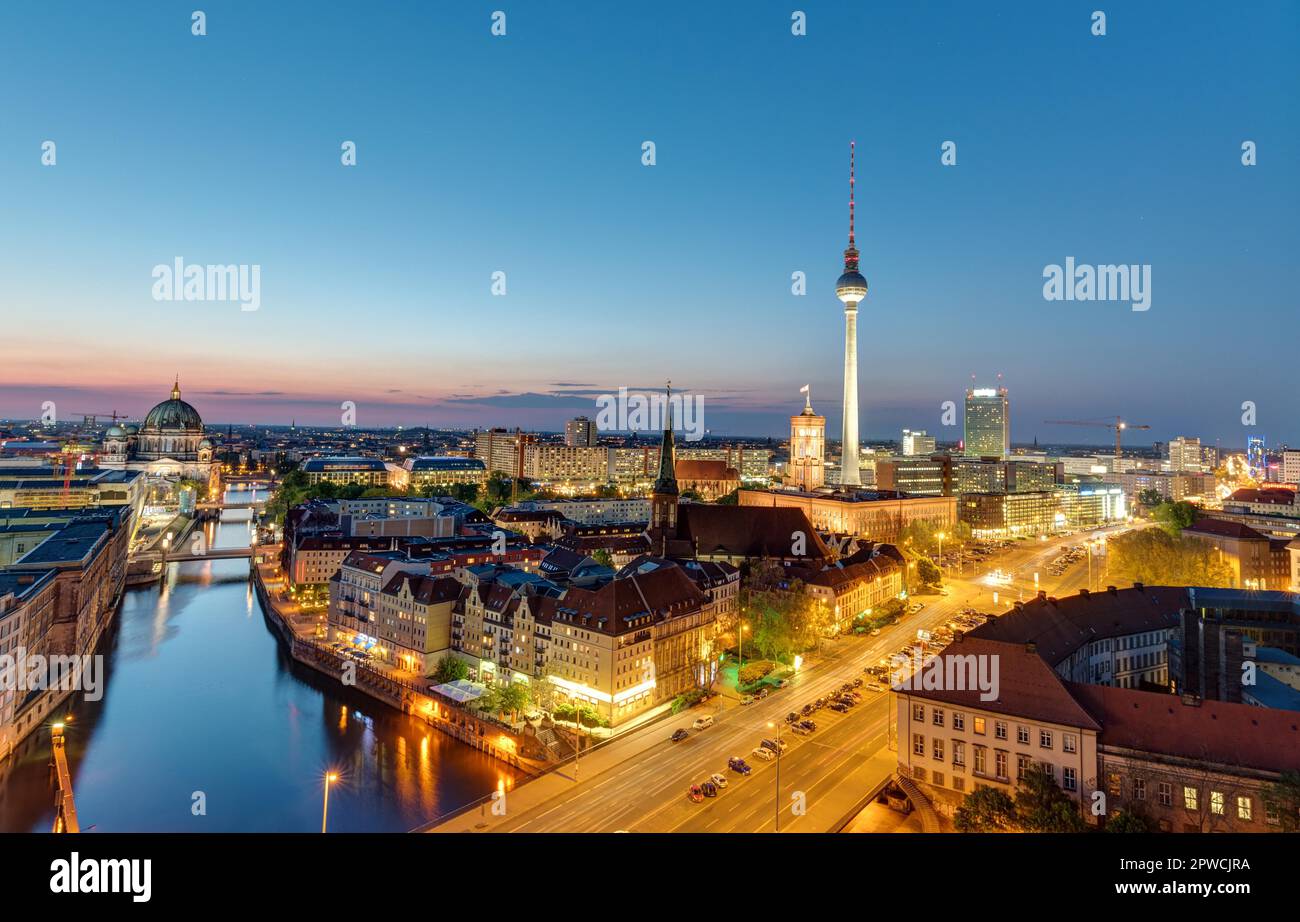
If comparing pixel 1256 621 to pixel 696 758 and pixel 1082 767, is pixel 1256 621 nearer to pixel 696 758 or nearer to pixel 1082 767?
pixel 1082 767

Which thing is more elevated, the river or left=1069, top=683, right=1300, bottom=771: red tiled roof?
left=1069, top=683, right=1300, bottom=771: red tiled roof

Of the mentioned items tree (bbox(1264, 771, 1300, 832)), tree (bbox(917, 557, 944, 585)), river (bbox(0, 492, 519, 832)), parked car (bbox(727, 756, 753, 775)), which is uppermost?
tree (bbox(1264, 771, 1300, 832))

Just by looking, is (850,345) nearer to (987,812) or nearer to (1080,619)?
(1080,619)

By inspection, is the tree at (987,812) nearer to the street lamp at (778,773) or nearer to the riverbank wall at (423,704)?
the street lamp at (778,773)

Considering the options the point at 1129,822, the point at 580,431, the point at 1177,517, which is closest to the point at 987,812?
the point at 1129,822

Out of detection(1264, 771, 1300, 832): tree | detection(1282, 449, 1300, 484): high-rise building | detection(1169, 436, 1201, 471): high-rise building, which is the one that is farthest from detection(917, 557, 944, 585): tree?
detection(1169, 436, 1201, 471): high-rise building

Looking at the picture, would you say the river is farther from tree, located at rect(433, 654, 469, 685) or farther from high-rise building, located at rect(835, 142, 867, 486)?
high-rise building, located at rect(835, 142, 867, 486)
